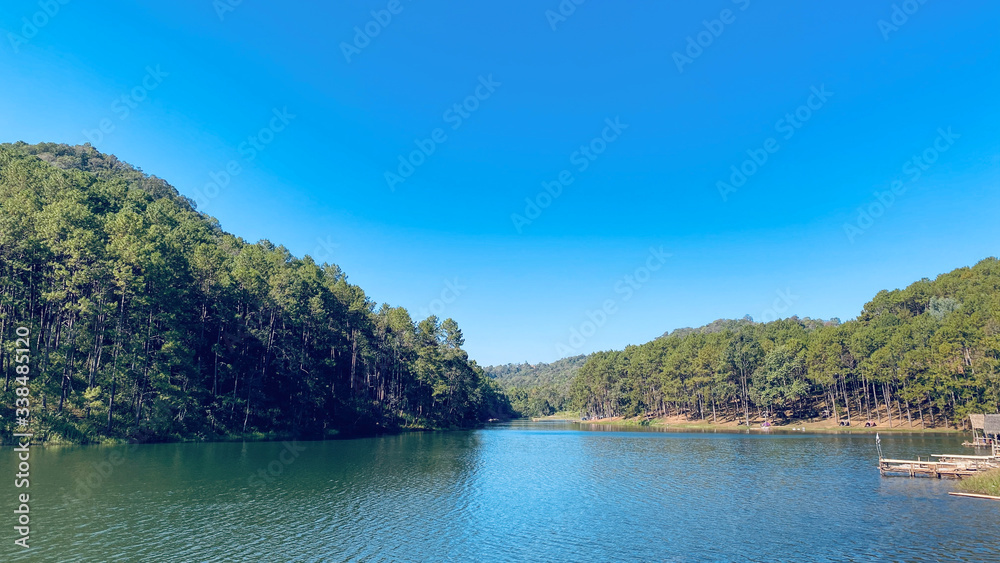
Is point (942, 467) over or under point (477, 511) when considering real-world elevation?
over

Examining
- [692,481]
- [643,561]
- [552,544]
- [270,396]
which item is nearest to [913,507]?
[692,481]

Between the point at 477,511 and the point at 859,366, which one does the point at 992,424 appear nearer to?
the point at 477,511

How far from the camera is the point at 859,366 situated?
368ft

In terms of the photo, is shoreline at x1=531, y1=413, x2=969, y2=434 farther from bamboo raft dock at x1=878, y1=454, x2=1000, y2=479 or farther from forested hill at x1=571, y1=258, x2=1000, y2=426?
bamboo raft dock at x1=878, y1=454, x2=1000, y2=479

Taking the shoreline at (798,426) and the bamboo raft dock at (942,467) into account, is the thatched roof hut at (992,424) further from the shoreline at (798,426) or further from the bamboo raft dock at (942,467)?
the shoreline at (798,426)

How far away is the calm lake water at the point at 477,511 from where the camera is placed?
83.3 ft

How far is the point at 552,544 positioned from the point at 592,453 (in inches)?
1942

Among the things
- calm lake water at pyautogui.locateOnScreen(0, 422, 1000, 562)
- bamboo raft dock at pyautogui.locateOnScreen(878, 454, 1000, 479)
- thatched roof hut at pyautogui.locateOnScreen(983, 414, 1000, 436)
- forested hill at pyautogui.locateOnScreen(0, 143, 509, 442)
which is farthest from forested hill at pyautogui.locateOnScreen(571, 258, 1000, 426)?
forested hill at pyautogui.locateOnScreen(0, 143, 509, 442)

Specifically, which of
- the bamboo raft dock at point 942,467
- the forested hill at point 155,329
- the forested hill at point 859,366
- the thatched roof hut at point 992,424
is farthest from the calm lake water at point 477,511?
the forested hill at point 859,366

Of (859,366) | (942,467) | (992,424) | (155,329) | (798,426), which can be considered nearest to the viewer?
(942,467)

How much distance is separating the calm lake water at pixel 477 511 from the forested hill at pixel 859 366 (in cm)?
5328

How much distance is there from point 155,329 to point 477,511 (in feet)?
204

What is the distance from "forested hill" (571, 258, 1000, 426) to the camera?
91.4m

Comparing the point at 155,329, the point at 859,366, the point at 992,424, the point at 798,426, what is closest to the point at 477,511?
the point at 992,424
